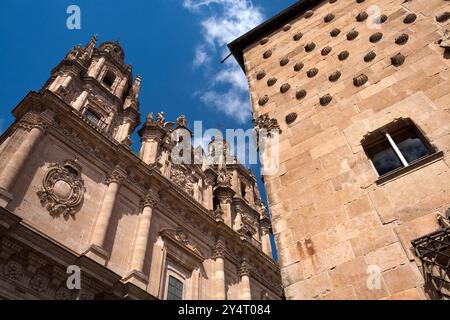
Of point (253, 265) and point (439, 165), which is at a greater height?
point (253, 265)

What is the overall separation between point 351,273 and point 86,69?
911 inches

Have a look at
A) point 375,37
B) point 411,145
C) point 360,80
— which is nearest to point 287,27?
point 375,37

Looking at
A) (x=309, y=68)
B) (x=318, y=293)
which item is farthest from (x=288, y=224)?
(x=309, y=68)

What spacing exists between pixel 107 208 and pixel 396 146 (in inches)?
542

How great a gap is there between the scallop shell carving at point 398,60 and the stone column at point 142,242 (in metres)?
12.6

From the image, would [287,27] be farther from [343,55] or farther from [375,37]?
[375,37]

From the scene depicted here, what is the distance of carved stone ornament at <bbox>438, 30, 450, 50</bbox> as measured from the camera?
631cm

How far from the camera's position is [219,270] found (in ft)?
68.6

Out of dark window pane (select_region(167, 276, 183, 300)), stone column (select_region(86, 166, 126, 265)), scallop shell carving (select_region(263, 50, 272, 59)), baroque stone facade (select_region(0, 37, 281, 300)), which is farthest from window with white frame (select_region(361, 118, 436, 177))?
dark window pane (select_region(167, 276, 183, 300))

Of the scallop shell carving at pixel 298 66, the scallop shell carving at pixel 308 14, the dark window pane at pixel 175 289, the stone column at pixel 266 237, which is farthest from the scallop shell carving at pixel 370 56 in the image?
the stone column at pixel 266 237

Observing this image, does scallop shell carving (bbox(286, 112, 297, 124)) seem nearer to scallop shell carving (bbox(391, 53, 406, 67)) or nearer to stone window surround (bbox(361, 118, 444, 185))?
stone window surround (bbox(361, 118, 444, 185))

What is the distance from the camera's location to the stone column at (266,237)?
92.1 ft
